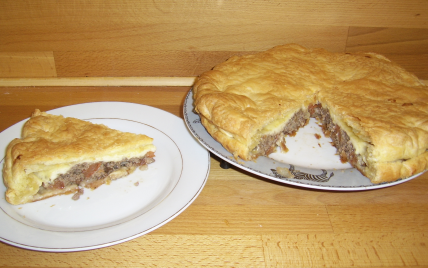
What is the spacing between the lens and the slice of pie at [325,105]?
2.85 metres

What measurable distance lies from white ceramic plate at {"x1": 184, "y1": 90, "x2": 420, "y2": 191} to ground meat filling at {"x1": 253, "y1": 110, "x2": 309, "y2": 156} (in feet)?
0.22

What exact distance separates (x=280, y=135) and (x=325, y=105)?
63cm

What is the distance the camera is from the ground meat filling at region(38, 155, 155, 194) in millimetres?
3021

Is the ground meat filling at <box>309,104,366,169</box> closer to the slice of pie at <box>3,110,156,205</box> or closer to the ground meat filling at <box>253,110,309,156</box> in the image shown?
the ground meat filling at <box>253,110,309,156</box>

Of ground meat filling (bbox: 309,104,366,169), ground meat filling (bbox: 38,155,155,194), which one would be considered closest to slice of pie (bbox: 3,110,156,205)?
ground meat filling (bbox: 38,155,155,194)

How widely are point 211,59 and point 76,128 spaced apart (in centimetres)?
202

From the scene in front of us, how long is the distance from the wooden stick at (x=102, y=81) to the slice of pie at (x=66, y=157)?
1.21 metres

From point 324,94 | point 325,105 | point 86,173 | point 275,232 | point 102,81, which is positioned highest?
point 324,94

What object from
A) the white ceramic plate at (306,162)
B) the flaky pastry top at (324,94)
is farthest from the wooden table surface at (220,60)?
the flaky pastry top at (324,94)

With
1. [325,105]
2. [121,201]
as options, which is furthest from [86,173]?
[325,105]

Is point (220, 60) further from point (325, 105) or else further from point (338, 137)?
point (338, 137)

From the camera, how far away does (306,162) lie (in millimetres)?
3229

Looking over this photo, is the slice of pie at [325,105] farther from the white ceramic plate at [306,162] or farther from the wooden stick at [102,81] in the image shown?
the wooden stick at [102,81]

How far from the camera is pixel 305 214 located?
2.87 metres
